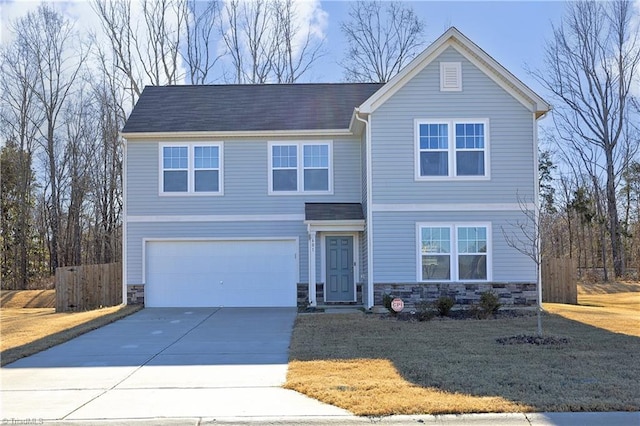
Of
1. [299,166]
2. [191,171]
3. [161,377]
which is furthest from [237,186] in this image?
[161,377]

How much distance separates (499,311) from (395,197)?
13.3 ft

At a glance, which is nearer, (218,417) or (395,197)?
(218,417)

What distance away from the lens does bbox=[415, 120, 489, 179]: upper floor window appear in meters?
17.1

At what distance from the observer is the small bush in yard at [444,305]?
51.3 ft

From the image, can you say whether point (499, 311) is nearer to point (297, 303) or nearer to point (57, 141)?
point (297, 303)

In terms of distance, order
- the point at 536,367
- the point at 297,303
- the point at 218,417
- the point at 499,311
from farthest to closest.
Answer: the point at 297,303 < the point at 499,311 < the point at 536,367 < the point at 218,417

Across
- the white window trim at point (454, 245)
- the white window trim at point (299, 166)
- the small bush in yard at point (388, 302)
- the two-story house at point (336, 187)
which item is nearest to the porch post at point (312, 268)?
the two-story house at point (336, 187)

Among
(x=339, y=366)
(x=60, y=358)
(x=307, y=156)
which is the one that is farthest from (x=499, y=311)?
(x=60, y=358)

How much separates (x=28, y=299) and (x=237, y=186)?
13419mm

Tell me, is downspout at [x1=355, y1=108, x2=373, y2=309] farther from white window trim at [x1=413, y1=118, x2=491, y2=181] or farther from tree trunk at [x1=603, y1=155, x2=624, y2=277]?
tree trunk at [x1=603, y1=155, x2=624, y2=277]

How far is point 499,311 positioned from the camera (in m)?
16.7

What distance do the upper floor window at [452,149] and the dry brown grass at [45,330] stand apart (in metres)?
9.29

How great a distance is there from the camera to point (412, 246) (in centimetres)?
1692

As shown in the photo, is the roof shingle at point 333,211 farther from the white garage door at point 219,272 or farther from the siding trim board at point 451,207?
the siding trim board at point 451,207
